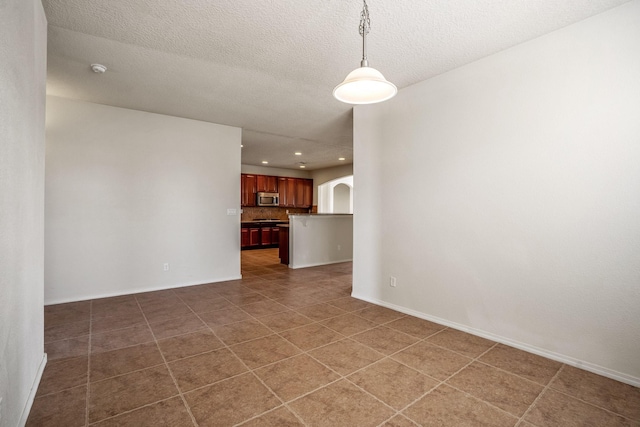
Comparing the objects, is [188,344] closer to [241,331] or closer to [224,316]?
[241,331]

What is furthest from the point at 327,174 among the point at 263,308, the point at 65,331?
the point at 65,331

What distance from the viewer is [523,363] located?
2.42 m

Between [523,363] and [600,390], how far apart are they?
18.1 inches

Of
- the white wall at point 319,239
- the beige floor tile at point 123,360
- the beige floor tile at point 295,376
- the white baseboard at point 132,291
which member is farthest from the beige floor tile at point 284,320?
the white wall at point 319,239

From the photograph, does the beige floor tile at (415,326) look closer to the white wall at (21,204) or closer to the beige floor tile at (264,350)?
the beige floor tile at (264,350)

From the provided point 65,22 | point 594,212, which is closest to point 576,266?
point 594,212

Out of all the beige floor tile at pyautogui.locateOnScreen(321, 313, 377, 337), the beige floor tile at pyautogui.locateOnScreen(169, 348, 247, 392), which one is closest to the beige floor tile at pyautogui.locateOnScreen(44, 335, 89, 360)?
the beige floor tile at pyautogui.locateOnScreen(169, 348, 247, 392)

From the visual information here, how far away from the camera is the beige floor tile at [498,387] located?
1.92 metres

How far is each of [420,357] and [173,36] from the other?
3.45 m

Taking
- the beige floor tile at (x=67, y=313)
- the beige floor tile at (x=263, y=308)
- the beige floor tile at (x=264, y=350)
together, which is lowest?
the beige floor tile at (x=264, y=350)

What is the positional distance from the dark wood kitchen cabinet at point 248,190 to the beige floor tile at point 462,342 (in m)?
7.59

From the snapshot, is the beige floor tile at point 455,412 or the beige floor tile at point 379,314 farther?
the beige floor tile at point 379,314

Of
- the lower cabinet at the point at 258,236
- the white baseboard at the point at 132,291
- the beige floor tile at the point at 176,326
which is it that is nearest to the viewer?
the beige floor tile at the point at 176,326

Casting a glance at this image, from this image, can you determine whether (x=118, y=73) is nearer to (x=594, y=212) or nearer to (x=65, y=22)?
(x=65, y=22)
